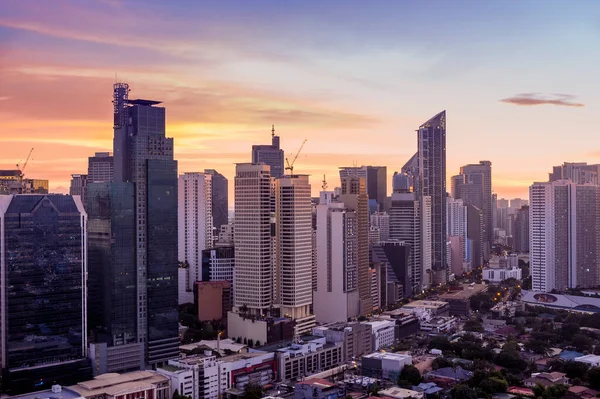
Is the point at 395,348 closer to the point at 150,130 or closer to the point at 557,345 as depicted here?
the point at 557,345

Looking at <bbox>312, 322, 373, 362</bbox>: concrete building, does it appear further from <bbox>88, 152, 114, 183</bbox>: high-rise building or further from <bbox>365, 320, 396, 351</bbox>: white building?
<bbox>88, 152, 114, 183</bbox>: high-rise building

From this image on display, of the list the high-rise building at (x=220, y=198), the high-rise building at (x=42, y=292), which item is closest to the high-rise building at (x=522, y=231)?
the high-rise building at (x=220, y=198)

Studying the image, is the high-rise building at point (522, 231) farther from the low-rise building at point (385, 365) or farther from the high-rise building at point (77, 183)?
the low-rise building at point (385, 365)

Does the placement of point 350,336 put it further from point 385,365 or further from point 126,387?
point 126,387

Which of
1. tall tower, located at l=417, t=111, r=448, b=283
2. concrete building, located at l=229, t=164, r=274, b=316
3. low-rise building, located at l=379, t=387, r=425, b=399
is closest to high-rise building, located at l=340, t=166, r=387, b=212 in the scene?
tall tower, located at l=417, t=111, r=448, b=283

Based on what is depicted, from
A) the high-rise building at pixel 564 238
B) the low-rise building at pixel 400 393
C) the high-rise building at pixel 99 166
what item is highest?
the high-rise building at pixel 99 166

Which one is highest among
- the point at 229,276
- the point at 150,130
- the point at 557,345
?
the point at 150,130

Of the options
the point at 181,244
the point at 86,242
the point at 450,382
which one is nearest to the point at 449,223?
the point at 181,244
